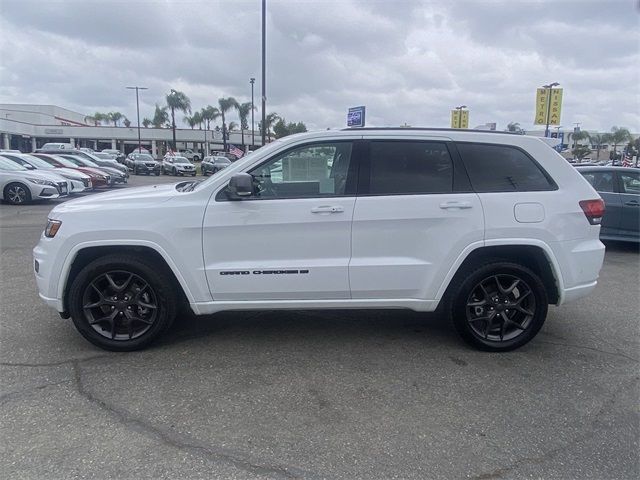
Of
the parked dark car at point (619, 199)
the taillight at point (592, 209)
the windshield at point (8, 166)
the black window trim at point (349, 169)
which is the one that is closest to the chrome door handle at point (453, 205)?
the black window trim at point (349, 169)

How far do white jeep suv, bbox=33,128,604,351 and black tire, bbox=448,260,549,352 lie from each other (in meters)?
0.01

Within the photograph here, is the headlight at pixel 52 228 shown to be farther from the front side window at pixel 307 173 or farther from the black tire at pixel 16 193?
the black tire at pixel 16 193

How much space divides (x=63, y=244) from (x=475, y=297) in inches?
136

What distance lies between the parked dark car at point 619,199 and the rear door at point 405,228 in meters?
6.13

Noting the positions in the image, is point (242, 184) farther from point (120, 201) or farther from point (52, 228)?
point (52, 228)

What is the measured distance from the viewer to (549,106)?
1800cm

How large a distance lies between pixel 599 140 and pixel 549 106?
80760 mm

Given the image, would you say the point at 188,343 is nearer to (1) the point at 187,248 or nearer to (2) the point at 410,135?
(1) the point at 187,248

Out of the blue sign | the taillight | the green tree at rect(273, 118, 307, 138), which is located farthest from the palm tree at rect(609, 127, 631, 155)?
the taillight

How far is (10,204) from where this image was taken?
14.1 metres

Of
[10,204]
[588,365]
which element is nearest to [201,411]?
[588,365]

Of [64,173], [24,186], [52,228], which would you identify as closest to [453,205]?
[52,228]

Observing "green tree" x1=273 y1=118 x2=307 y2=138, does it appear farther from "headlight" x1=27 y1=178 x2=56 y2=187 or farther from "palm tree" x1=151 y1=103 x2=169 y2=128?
"headlight" x1=27 y1=178 x2=56 y2=187

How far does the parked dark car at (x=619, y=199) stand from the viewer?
8281 millimetres
